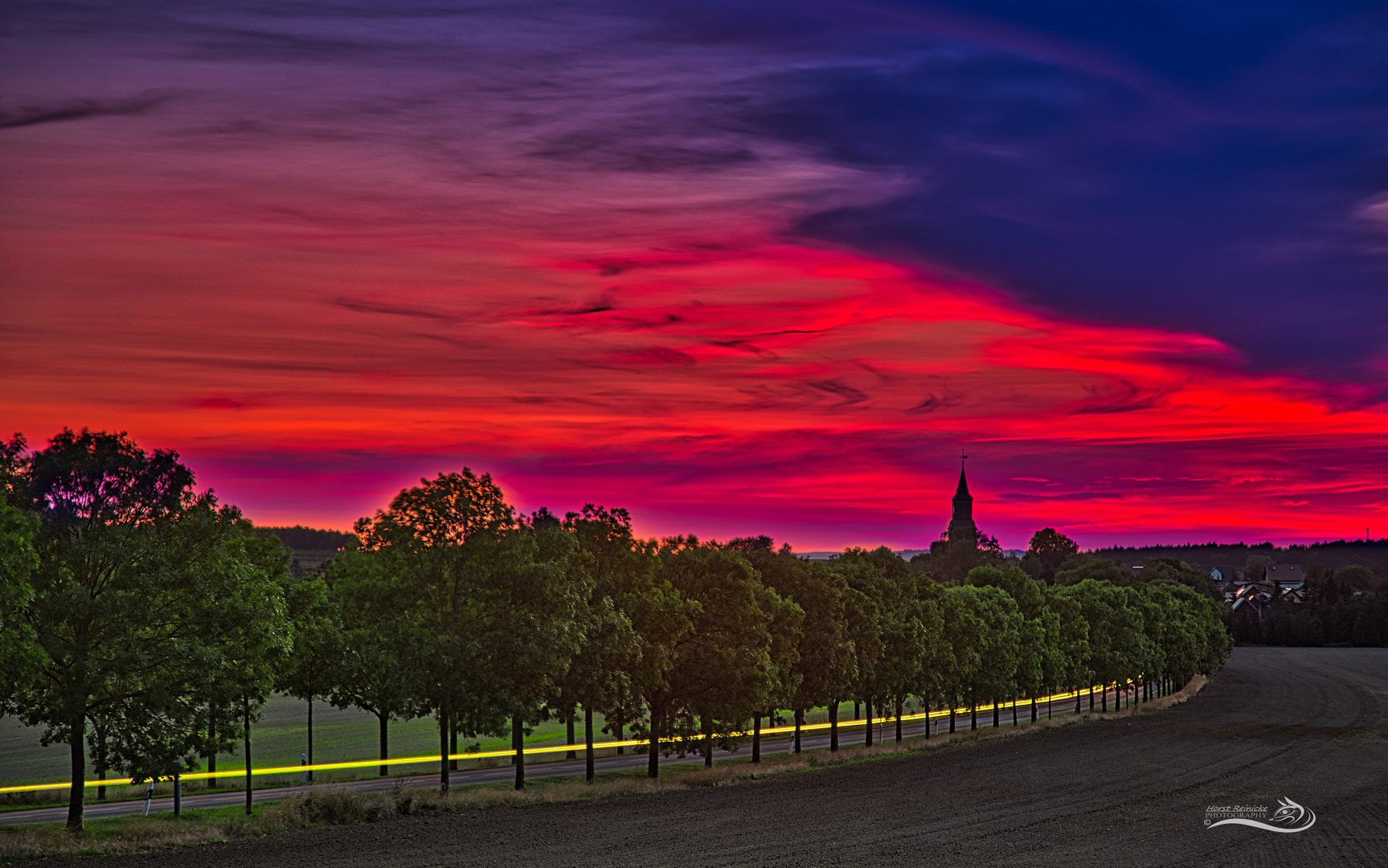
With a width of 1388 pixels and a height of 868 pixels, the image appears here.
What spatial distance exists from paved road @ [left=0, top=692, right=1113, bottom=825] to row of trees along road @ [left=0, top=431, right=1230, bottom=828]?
3.67 m

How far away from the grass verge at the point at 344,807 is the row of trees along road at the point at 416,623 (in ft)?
6.61

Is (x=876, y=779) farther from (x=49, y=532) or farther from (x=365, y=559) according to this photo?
(x=49, y=532)

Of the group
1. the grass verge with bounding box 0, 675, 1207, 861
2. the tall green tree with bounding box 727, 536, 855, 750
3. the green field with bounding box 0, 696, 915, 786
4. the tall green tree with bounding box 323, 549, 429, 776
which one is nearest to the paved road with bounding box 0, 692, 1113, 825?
the grass verge with bounding box 0, 675, 1207, 861

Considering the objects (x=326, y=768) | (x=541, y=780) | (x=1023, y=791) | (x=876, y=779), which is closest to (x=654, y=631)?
(x=541, y=780)

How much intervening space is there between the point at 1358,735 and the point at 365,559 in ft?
295

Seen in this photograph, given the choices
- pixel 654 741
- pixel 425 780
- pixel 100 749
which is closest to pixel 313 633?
pixel 425 780

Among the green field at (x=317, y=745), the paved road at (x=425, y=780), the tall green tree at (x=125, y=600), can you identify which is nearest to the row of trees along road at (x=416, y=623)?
the tall green tree at (x=125, y=600)

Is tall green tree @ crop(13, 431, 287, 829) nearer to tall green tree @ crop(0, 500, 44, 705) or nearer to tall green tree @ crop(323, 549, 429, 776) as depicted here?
tall green tree @ crop(0, 500, 44, 705)

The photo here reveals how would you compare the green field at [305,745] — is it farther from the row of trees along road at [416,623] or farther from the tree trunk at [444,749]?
the tree trunk at [444,749]

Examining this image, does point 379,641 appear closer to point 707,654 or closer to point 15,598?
point 15,598

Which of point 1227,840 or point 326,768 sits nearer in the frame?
point 1227,840

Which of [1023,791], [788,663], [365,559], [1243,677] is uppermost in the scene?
[365,559]

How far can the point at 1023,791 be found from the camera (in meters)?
63.9

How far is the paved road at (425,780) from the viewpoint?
184ft
